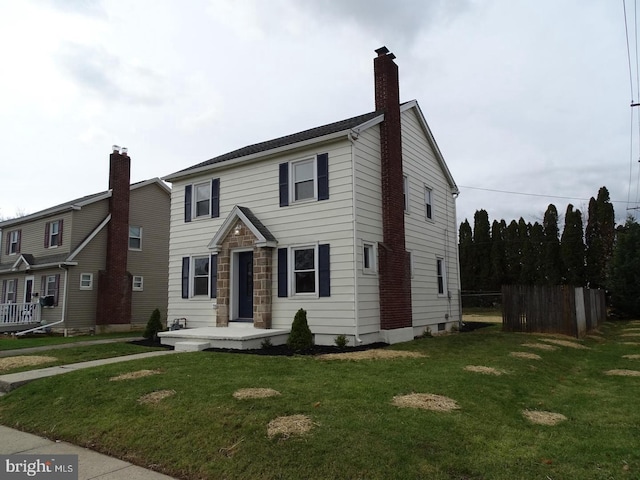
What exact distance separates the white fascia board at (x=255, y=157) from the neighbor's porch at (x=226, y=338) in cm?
517

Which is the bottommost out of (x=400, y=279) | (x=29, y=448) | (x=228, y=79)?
(x=29, y=448)

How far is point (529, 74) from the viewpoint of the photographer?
14.8m

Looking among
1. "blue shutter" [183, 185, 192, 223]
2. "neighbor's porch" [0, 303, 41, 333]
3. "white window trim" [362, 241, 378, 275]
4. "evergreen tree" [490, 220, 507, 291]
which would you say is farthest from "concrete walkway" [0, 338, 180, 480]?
"evergreen tree" [490, 220, 507, 291]

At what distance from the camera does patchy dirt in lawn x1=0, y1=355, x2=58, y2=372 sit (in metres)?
9.96

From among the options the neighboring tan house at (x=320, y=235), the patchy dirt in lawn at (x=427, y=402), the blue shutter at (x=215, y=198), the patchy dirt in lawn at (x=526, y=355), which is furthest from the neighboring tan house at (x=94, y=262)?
the patchy dirt in lawn at (x=427, y=402)

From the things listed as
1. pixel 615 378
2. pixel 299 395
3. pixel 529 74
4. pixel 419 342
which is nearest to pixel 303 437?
pixel 299 395

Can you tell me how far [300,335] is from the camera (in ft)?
38.1

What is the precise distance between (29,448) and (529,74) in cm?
1587

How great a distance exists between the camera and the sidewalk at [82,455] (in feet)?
14.6

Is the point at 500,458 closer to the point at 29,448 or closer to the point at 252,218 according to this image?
the point at 29,448

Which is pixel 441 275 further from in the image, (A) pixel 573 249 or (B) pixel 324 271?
(A) pixel 573 249

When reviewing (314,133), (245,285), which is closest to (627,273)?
(314,133)

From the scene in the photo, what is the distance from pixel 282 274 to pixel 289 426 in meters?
8.36
